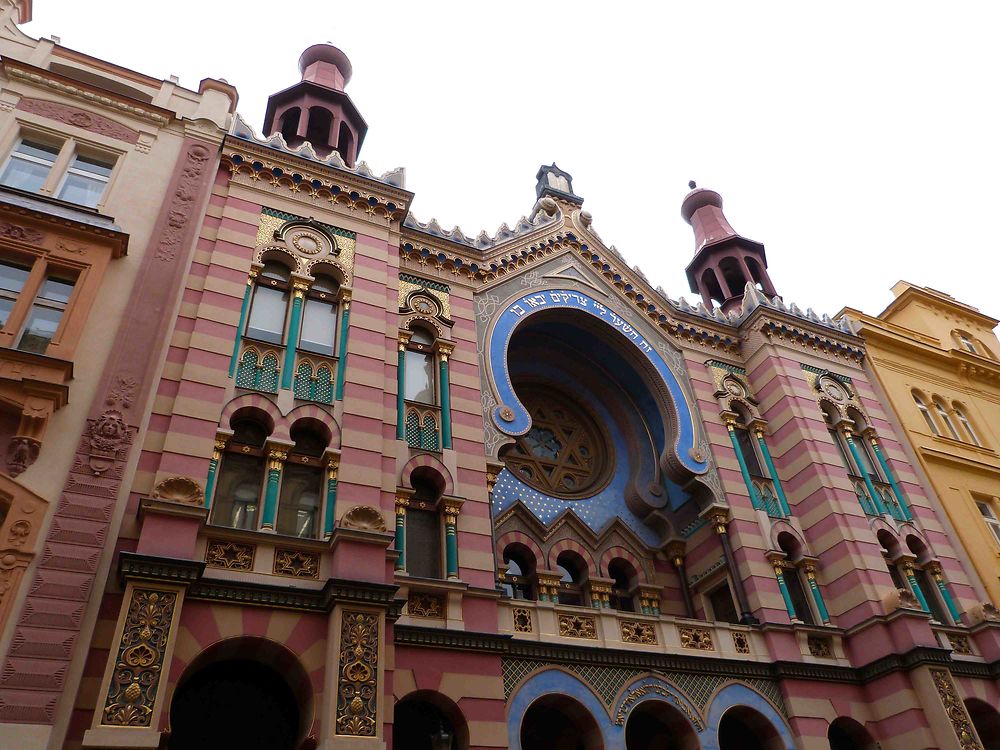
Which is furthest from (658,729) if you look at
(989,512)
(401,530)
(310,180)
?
(310,180)

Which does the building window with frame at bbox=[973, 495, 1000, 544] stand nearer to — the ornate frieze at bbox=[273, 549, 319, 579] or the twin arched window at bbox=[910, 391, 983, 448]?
the twin arched window at bbox=[910, 391, 983, 448]

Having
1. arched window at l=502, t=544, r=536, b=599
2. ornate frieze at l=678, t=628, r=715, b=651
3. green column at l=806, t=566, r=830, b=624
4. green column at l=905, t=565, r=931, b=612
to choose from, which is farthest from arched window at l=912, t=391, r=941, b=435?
arched window at l=502, t=544, r=536, b=599

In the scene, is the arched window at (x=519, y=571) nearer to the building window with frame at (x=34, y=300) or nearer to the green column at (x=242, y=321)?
the green column at (x=242, y=321)

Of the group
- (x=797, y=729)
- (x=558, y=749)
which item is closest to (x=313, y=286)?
(x=558, y=749)

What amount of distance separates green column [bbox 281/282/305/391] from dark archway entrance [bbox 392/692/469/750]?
6.30m

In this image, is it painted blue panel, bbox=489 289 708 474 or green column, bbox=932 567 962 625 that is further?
green column, bbox=932 567 962 625

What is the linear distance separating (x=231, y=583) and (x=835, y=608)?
14.3 metres

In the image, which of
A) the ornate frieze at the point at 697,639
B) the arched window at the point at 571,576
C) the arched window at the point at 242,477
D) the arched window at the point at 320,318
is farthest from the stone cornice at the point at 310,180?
the ornate frieze at the point at 697,639

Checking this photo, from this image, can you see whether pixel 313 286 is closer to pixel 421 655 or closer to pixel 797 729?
pixel 421 655

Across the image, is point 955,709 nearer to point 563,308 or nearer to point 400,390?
point 563,308

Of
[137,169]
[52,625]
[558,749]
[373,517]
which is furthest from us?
[137,169]

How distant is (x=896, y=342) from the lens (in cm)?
2625

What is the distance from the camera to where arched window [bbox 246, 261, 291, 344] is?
15797mm

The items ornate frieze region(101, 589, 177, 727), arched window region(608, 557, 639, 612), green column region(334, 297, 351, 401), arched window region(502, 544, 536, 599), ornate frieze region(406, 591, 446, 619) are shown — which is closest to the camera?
ornate frieze region(101, 589, 177, 727)
